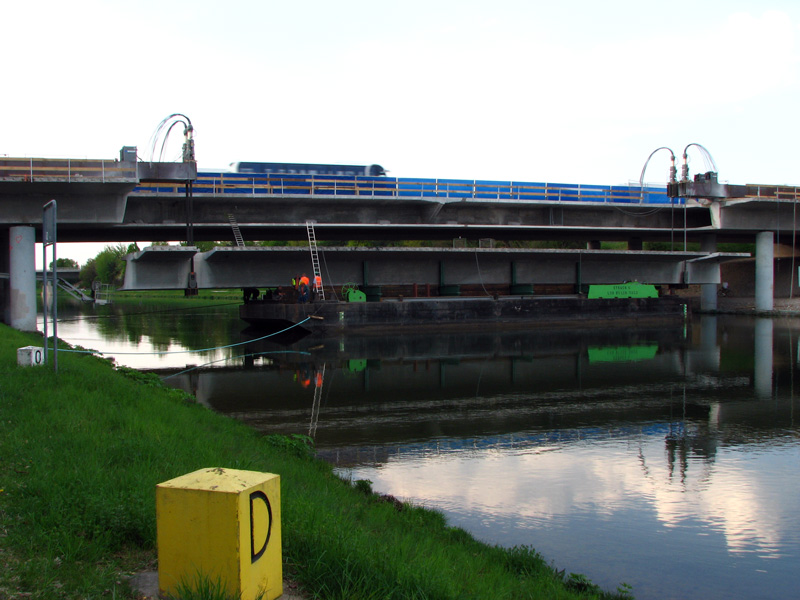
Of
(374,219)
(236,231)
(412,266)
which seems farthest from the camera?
(412,266)

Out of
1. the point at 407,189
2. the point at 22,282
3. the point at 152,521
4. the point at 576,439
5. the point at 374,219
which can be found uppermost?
the point at 407,189

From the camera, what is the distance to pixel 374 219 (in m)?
38.7

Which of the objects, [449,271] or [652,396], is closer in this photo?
[652,396]

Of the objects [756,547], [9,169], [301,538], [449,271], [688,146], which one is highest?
[688,146]

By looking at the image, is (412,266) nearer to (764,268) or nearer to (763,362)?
(763,362)

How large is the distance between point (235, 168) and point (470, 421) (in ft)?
99.4

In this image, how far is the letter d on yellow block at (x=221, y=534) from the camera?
3.99 metres

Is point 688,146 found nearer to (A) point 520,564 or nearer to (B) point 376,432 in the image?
(B) point 376,432

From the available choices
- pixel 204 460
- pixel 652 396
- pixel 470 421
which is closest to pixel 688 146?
pixel 652 396

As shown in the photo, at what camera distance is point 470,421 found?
13.5m

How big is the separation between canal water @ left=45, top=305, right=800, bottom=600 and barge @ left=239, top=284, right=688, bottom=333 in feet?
22.7

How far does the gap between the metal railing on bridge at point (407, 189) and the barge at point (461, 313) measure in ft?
19.7

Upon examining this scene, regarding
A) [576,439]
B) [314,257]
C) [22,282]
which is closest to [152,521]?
[576,439]

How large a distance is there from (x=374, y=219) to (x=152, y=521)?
34.1m
